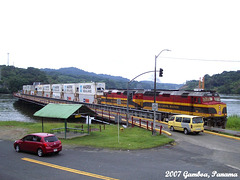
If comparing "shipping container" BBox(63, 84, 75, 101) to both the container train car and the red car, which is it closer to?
the container train car

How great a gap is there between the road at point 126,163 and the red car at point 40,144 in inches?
15.6

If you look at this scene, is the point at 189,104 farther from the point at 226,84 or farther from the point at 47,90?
the point at 226,84

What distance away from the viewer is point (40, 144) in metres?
13.8

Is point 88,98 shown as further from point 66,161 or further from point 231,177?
point 231,177

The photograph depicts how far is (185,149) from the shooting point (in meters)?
16.3

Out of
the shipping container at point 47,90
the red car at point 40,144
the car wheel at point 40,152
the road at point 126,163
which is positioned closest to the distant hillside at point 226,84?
the shipping container at point 47,90

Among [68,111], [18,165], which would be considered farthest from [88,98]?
[18,165]

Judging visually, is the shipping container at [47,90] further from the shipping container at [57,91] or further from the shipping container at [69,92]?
the shipping container at [69,92]

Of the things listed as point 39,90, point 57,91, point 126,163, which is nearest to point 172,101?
point 126,163

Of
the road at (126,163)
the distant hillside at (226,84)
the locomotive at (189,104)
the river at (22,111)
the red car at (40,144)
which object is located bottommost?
the river at (22,111)

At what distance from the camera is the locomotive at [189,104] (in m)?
27.8

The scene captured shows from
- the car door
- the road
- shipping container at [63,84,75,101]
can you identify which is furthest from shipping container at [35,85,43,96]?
the car door

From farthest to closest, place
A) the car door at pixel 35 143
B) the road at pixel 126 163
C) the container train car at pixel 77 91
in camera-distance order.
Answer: the container train car at pixel 77 91, the car door at pixel 35 143, the road at pixel 126 163

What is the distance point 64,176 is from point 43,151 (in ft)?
13.8
